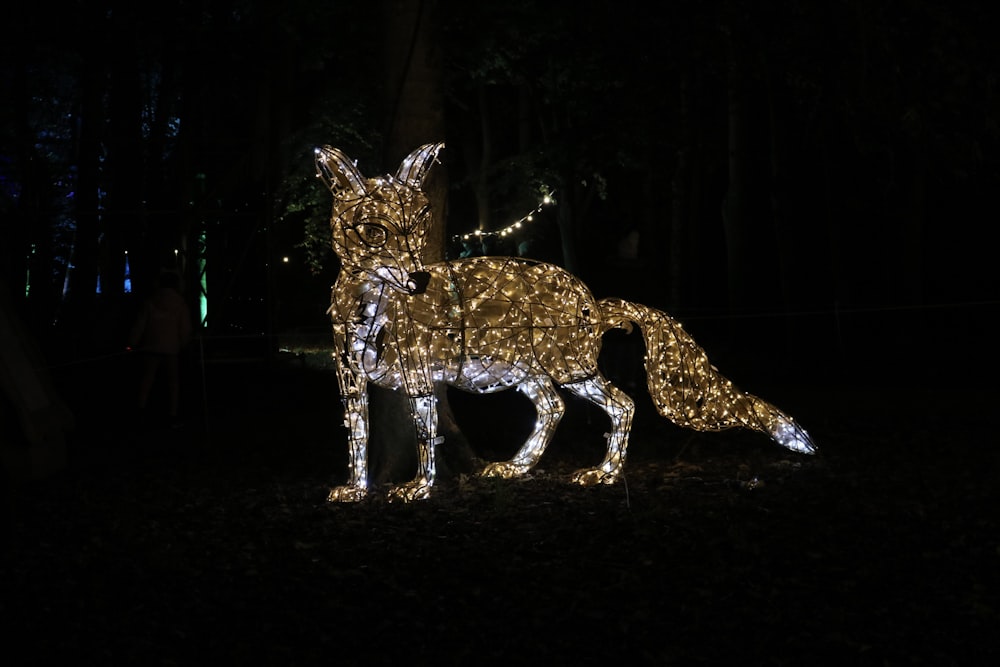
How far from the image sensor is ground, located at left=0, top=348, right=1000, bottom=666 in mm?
5219

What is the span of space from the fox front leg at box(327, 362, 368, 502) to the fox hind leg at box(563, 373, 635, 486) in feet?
4.76

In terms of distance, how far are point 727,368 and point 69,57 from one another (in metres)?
13.8

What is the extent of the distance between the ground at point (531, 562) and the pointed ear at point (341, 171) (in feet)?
6.66

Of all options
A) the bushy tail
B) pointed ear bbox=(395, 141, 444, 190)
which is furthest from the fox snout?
the bushy tail

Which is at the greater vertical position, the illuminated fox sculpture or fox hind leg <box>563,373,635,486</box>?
the illuminated fox sculpture

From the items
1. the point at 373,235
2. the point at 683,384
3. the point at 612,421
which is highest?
the point at 373,235

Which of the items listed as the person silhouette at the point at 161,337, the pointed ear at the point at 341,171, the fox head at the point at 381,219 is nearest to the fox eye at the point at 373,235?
the fox head at the point at 381,219

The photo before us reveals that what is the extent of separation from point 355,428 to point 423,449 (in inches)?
18.6

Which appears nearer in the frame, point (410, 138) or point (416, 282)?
point (416, 282)

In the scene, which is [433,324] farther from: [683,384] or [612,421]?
[683,384]

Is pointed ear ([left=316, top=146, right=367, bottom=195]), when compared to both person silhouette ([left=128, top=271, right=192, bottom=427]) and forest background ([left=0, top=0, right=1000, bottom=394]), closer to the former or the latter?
forest background ([left=0, top=0, right=1000, bottom=394])

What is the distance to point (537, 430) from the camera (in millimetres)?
8758

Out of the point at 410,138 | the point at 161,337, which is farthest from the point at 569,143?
the point at 410,138

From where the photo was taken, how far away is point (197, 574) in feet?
21.0
